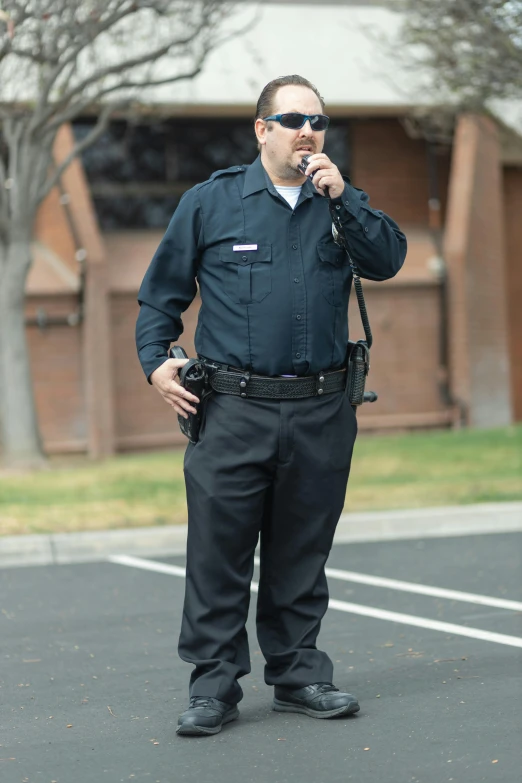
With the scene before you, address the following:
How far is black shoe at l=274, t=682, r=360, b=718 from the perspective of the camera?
16.3 ft

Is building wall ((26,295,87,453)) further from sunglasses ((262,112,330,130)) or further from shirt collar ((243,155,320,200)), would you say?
sunglasses ((262,112,330,130))

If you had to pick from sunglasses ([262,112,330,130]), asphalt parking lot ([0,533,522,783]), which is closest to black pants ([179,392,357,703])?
asphalt parking lot ([0,533,522,783])

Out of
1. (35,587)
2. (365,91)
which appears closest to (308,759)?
(35,587)

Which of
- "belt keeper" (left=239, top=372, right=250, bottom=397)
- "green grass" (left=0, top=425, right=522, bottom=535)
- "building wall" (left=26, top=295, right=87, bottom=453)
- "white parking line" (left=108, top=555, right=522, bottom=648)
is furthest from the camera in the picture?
"building wall" (left=26, top=295, right=87, bottom=453)

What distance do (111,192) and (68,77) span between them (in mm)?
6725

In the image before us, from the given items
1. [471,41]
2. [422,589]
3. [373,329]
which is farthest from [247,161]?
[422,589]

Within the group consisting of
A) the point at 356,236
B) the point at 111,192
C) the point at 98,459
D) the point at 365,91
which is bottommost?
the point at 98,459

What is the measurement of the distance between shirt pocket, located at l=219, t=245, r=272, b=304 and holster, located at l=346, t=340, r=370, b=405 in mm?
446

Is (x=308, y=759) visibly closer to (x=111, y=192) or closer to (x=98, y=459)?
(x=98, y=459)

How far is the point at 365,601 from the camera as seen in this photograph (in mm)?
7773

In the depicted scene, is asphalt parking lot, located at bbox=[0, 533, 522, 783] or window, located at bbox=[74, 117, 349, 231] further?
window, located at bbox=[74, 117, 349, 231]

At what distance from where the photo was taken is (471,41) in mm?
15102

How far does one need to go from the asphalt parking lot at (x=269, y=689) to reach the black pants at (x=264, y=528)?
0.85 ft

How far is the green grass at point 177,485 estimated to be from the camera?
37.4ft
